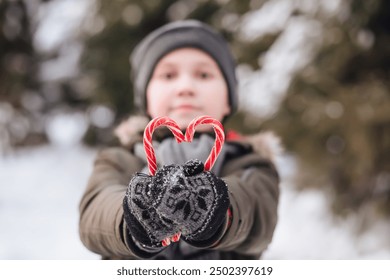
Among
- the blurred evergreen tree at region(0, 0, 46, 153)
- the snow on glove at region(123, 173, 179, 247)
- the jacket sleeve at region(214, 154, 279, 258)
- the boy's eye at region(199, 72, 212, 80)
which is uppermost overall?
the blurred evergreen tree at region(0, 0, 46, 153)

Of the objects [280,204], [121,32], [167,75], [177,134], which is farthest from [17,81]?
[177,134]

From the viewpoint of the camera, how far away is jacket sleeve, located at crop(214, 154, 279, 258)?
959mm

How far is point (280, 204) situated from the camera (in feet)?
10.3

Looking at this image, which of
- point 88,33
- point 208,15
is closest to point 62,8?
point 88,33

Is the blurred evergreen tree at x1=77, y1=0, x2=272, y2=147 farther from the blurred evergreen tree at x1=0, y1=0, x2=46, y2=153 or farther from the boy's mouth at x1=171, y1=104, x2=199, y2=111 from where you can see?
the boy's mouth at x1=171, y1=104, x2=199, y2=111

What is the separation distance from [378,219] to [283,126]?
84 cm

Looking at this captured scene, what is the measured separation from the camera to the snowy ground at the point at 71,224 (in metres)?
2.67

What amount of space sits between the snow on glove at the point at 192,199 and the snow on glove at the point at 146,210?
0.01 meters

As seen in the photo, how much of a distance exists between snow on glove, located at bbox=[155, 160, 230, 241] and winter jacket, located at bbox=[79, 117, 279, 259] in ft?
0.30

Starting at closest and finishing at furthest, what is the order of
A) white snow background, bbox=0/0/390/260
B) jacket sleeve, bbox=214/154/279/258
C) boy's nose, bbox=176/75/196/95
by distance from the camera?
jacket sleeve, bbox=214/154/279/258
boy's nose, bbox=176/75/196/95
white snow background, bbox=0/0/390/260

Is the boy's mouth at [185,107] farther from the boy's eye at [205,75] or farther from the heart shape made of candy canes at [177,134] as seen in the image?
the heart shape made of candy canes at [177,134]

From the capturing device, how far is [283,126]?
8.30 ft

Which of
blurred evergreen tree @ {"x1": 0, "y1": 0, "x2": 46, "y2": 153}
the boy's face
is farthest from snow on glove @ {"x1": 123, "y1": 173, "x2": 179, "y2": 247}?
blurred evergreen tree @ {"x1": 0, "y1": 0, "x2": 46, "y2": 153}

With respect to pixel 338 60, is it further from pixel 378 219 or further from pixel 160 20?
pixel 160 20
